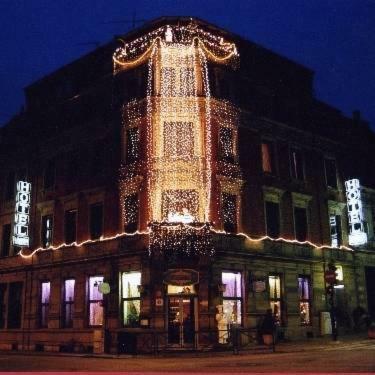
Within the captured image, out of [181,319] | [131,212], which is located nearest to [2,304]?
[131,212]

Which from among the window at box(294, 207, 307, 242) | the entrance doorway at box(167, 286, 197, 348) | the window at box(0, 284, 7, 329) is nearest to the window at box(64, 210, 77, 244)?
the window at box(0, 284, 7, 329)

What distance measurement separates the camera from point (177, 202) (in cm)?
2630

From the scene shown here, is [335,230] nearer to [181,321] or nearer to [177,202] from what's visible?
[177,202]

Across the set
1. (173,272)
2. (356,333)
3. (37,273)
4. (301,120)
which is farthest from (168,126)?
(356,333)

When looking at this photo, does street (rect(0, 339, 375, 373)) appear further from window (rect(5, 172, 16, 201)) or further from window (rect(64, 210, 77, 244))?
window (rect(5, 172, 16, 201))

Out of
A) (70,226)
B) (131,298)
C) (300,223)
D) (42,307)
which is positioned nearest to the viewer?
(131,298)

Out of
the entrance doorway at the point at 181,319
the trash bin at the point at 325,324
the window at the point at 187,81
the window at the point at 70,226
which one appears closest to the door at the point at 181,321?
the entrance doorway at the point at 181,319

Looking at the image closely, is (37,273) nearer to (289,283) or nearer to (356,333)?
(289,283)

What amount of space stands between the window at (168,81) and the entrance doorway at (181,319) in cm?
1013

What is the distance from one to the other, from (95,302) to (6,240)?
980 centimetres

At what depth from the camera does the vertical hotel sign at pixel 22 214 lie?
32.1 m

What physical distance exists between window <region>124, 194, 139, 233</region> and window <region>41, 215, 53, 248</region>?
6.57 meters

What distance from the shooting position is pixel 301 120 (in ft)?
108

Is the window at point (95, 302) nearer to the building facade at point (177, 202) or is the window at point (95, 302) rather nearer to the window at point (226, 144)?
Answer: the building facade at point (177, 202)
